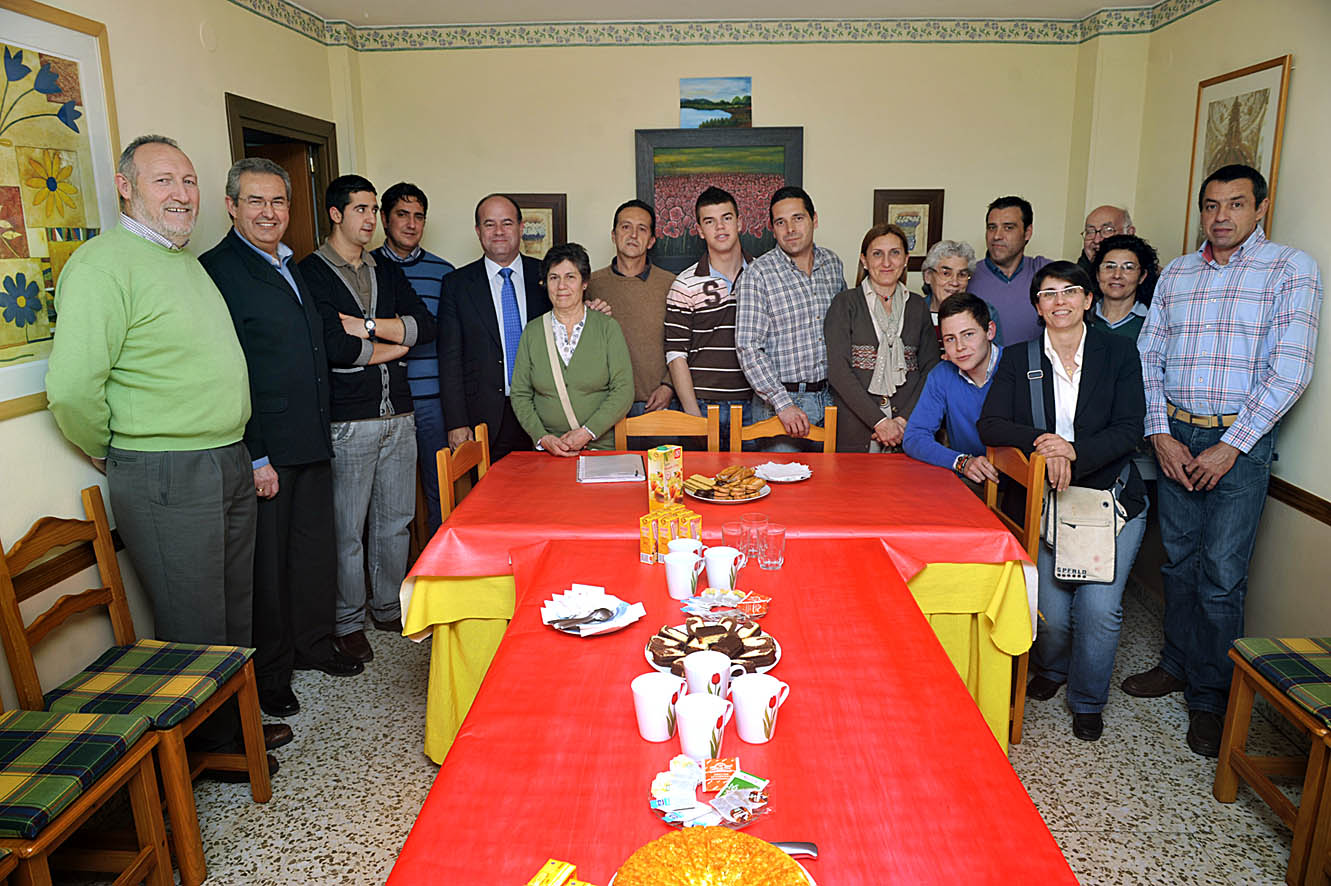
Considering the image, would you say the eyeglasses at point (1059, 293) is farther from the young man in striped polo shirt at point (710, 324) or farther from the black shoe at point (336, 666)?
the black shoe at point (336, 666)

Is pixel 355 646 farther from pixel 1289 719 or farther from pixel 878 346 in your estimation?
pixel 1289 719

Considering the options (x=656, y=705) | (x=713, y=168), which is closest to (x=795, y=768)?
(x=656, y=705)

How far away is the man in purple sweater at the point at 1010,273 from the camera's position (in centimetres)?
376

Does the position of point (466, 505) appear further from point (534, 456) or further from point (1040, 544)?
point (1040, 544)

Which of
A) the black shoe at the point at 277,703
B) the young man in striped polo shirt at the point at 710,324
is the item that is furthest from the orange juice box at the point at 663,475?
the black shoe at the point at 277,703

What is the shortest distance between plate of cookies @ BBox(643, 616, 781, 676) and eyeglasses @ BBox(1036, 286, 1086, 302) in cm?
163

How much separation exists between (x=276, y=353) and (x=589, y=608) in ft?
5.69

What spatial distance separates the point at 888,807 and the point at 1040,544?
1.88m

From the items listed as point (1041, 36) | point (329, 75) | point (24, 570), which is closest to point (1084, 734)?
point (24, 570)

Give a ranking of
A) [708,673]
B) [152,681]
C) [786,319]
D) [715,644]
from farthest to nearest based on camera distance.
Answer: [786,319] < [152,681] < [715,644] < [708,673]

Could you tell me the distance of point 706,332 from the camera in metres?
3.71

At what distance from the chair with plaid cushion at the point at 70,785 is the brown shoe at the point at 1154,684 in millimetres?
3067

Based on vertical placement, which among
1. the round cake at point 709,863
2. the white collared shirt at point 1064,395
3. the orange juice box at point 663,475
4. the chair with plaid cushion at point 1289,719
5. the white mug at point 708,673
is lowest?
the chair with plaid cushion at point 1289,719

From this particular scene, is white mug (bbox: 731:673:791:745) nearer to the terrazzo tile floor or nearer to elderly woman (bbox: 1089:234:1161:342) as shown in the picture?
the terrazzo tile floor
